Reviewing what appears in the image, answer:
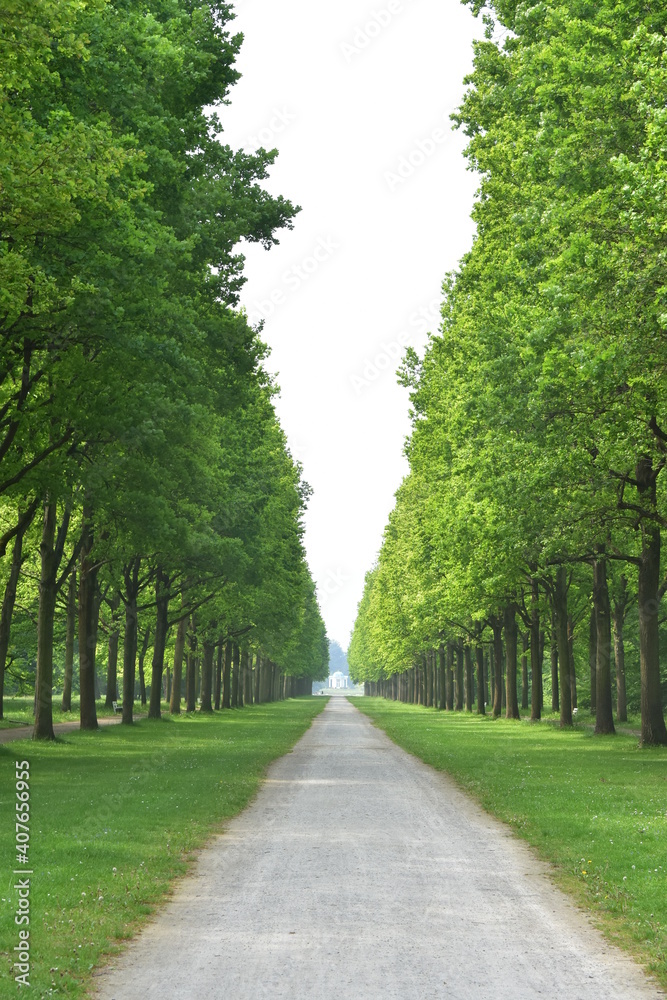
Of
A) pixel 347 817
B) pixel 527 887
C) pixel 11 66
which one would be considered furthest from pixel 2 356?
pixel 527 887

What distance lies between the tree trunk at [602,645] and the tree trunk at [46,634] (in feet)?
56.3

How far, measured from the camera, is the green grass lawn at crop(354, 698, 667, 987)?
32.9 ft

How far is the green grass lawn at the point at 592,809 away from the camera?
10.0 metres

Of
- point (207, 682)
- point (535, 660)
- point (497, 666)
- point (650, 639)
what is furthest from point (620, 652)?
point (207, 682)

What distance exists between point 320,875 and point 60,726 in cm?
3071

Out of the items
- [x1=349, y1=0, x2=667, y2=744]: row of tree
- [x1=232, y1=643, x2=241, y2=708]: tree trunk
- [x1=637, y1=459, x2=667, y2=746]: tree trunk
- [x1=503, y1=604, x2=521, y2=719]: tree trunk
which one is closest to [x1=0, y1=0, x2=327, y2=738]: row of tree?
[x1=349, y1=0, x2=667, y2=744]: row of tree

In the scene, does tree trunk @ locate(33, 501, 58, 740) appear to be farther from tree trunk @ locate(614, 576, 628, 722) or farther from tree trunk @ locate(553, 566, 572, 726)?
tree trunk @ locate(614, 576, 628, 722)

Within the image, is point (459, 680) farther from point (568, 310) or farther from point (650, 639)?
point (568, 310)

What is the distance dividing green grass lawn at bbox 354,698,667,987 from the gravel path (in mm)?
382

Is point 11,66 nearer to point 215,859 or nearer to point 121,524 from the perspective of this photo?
point 215,859

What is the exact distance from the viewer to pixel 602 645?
33.9 metres

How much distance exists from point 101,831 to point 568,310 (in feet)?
47.8

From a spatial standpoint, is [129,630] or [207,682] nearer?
[129,630]

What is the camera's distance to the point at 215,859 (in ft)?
41.3
